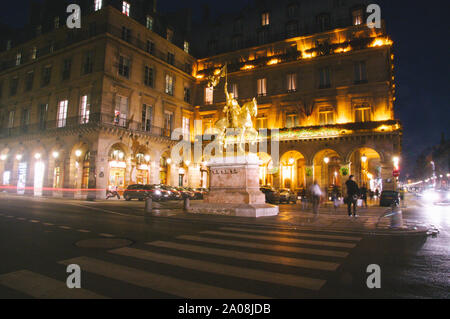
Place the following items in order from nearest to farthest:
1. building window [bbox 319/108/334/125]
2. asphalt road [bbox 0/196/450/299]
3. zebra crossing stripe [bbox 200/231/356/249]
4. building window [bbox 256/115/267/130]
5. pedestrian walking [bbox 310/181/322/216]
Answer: asphalt road [bbox 0/196/450/299] → zebra crossing stripe [bbox 200/231/356/249] → pedestrian walking [bbox 310/181/322/216] → building window [bbox 319/108/334/125] → building window [bbox 256/115/267/130]

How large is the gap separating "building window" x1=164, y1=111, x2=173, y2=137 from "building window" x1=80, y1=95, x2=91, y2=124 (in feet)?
29.0

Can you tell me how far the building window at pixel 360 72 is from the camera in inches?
1143

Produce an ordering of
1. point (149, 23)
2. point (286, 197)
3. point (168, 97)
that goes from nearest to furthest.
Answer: point (286, 197) → point (149, 23) → point (168, 97)

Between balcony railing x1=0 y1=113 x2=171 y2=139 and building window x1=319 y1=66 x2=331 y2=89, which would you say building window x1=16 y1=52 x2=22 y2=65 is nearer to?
balcony railing x1=0 y1=113 x2=171 y2=139

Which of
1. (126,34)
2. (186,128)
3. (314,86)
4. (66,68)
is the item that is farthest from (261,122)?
(66,68)

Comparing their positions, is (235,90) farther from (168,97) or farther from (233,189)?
(233,189)

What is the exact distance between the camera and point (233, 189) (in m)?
13.4

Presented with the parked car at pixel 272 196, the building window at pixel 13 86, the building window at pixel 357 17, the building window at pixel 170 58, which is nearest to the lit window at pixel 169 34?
the building window at pixel 170 58

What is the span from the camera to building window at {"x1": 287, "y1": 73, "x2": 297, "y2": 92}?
106 ft

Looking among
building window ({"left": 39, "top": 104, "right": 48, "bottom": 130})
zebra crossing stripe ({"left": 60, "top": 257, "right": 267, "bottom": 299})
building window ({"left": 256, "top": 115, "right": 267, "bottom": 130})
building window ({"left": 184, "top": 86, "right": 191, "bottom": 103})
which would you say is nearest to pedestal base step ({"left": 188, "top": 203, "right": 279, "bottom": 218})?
zebra crossing stripe ({"left": 60, "top": 257, "right": 267, "bottom": 299})

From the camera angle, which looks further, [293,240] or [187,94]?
[187,94]

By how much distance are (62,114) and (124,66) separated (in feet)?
28.6

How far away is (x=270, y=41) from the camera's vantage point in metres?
35.1

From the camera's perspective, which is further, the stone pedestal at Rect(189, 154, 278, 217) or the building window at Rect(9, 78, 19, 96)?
the building window at Rect(9, 78, 19, 96)
